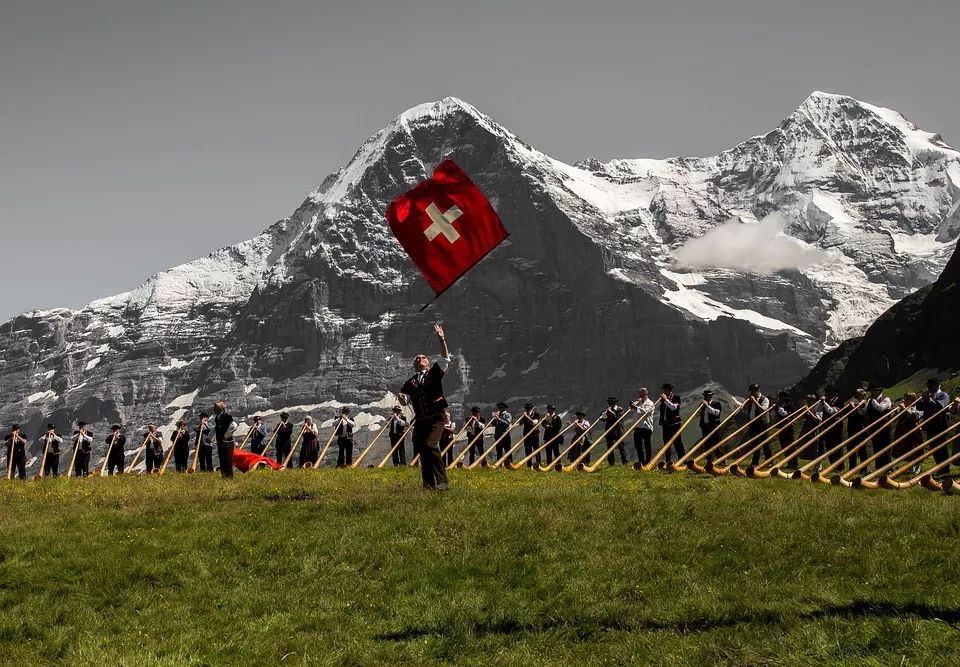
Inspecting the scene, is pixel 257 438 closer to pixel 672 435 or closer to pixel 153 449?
pixel 153 449

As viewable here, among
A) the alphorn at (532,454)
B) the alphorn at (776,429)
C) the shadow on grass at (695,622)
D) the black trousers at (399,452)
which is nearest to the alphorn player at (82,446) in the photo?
the black trousers at (399,452)

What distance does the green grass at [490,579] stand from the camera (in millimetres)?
12695

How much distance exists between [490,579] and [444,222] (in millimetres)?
11603

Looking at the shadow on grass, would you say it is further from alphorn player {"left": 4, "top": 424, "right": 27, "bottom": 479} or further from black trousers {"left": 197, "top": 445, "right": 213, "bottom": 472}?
alphorn player {"left": 4, "top": 424, "right": 27, "bottom": 479}

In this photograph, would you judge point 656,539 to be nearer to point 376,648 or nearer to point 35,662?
point 376,648

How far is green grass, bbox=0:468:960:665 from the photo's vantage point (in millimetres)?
12695

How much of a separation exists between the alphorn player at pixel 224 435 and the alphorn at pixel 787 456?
51.6 ft

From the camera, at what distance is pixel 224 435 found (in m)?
31.2

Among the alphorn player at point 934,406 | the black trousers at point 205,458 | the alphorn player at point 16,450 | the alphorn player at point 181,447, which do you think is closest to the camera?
the alphorn player at point 934,406

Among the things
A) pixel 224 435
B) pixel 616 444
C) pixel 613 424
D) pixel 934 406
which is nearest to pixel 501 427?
pixel 613 424

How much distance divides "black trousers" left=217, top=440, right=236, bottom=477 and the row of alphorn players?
971 cm

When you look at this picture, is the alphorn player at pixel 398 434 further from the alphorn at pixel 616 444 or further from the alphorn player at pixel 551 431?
the alphorn at pixel 616 444

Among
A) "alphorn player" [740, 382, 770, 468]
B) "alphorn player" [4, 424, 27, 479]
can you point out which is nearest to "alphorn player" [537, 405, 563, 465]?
"alphorn player" [740, 382, 770, 468]

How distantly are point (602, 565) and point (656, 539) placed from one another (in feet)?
5.77
